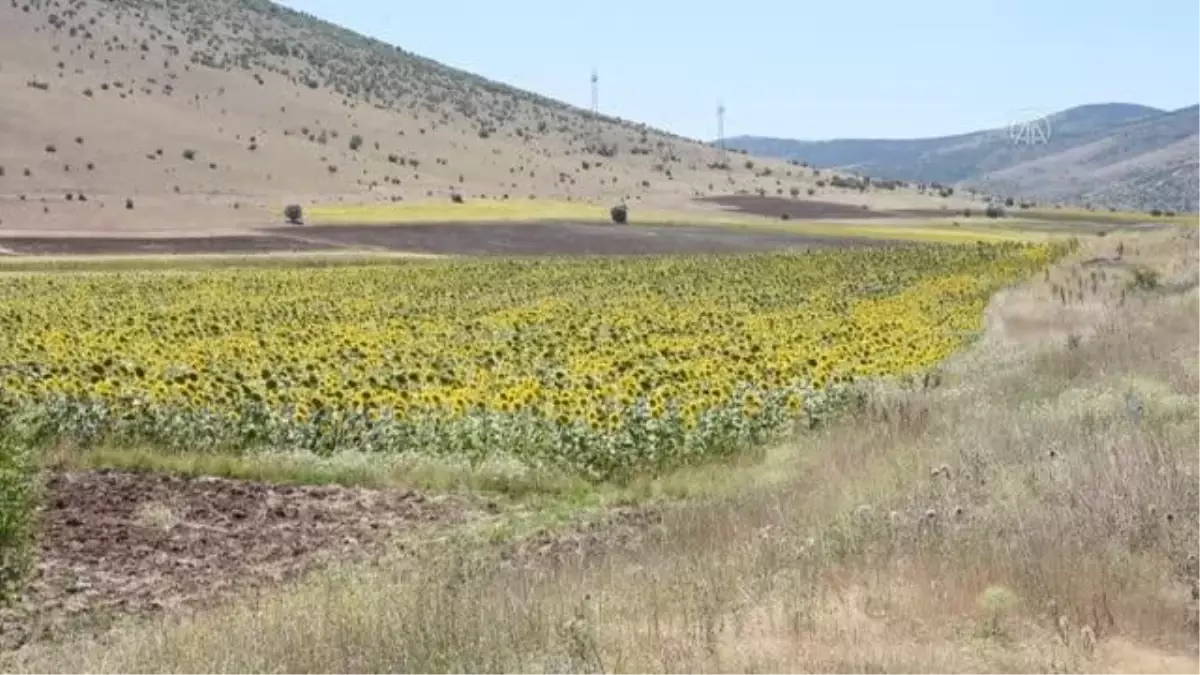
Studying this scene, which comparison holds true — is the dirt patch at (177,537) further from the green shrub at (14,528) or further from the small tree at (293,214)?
the small tree at (293,214)

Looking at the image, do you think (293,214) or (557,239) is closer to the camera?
(557,239)

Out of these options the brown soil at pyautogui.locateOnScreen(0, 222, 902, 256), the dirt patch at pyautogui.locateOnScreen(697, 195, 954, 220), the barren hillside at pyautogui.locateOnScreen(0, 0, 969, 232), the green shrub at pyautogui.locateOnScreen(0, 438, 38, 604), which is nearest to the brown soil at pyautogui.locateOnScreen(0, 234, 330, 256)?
the brown soil at pyautogui.locateOnScreen(0, 222, 902, 256)

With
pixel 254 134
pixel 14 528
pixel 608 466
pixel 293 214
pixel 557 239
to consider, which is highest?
pixel 254 134

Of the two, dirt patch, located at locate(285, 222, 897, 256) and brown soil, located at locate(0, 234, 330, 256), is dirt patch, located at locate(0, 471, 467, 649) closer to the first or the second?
brown soil, located at locate(0, 234, 330, 256)

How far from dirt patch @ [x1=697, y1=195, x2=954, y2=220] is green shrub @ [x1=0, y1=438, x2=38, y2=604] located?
3031 inches

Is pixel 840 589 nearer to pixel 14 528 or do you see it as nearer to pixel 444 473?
pixel 14 528

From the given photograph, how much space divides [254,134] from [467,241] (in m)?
45.9

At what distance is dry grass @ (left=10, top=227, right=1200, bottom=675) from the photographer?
246 inches

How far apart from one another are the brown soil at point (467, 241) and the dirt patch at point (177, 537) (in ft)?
121

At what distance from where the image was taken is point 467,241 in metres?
57.9

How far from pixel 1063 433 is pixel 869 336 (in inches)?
527

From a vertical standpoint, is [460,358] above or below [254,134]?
below

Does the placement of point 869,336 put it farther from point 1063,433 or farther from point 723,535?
point 723,535

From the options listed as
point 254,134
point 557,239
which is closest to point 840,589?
point 557,239
